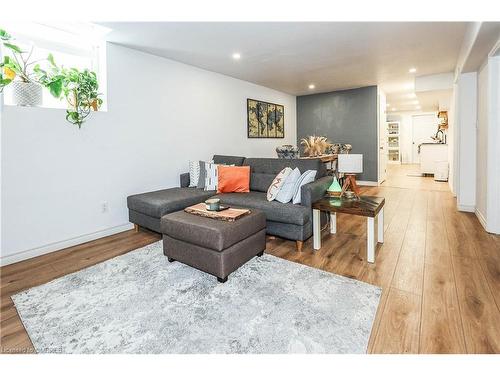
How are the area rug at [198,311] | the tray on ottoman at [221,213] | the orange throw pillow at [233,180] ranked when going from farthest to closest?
1. the orange throw pillow at [233,180]
2. the tray on ottoman at [221,213]
3. the area rug at [198,311]

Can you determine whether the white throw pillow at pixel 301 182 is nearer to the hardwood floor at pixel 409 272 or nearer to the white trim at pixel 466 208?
the hardwood floor at pixel 409 272

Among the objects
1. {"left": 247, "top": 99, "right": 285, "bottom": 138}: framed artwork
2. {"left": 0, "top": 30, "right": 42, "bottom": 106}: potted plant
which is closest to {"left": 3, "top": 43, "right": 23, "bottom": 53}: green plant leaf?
{"left": 0, "top": 30, "right": 42, "bottom": 106}: potted plant

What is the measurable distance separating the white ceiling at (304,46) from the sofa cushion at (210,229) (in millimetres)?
2125

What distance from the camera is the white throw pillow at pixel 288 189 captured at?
2973 millimetres

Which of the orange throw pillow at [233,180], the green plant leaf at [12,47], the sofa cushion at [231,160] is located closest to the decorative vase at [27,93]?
the green plant leaf at [12,47]

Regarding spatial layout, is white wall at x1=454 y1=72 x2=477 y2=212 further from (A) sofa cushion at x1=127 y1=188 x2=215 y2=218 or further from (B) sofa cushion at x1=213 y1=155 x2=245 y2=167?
(A) sofa cushion at x1=127 y1=188 x2=215 y2=218

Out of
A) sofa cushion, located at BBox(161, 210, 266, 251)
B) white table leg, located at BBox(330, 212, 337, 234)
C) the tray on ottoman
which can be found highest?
the tray on ottoman

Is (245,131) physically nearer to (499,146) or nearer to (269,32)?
(269,32)

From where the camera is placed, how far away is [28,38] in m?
2.85

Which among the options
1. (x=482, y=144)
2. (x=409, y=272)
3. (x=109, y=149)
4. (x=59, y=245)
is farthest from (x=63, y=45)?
(x=482, y=144)

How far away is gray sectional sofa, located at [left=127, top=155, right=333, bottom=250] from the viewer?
9.20 ft

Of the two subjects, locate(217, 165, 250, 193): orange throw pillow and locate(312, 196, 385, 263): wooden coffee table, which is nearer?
locate(312, 196, 385, 263): wooden coffee table

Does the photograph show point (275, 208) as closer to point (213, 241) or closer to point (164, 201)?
point (213, 241)

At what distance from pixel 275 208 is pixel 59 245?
7.88ft
